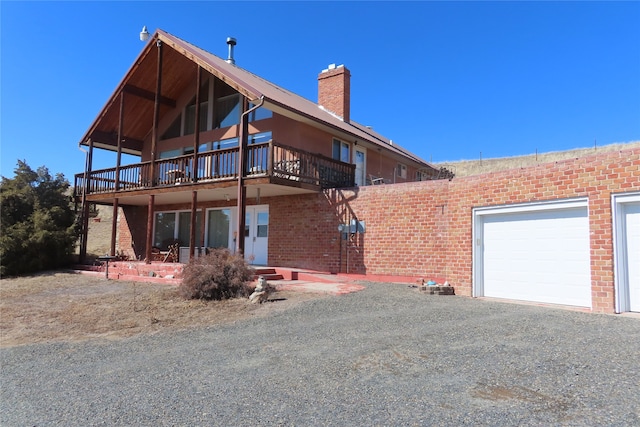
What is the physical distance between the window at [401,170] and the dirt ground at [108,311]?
1328cm

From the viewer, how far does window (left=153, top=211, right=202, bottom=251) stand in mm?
18547

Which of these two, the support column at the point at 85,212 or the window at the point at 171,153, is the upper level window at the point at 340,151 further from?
the support column at the point at 85,212

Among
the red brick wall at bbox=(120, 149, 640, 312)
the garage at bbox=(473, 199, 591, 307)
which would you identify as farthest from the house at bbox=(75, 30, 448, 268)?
the garage at bbox=(473, 199, 591, 307)

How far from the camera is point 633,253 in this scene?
7164 millimetres

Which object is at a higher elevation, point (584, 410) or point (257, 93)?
point (257, 93)

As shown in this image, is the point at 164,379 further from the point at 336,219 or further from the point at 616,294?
the point at 336,219

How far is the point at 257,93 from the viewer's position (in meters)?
12.6

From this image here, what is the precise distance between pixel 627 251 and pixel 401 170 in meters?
15.3

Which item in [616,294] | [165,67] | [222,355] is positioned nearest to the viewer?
[222,355]

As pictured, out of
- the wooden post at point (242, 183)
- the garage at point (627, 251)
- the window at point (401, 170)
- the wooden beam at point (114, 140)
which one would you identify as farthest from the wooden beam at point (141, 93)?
the garage at point (627, 251)

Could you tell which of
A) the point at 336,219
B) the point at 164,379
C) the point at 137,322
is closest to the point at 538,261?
the point at 336,219

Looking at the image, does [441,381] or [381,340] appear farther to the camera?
[381,340]

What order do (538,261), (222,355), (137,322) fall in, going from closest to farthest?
(222,355) → (137,322) → (538,261)

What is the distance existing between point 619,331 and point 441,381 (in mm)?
3314
